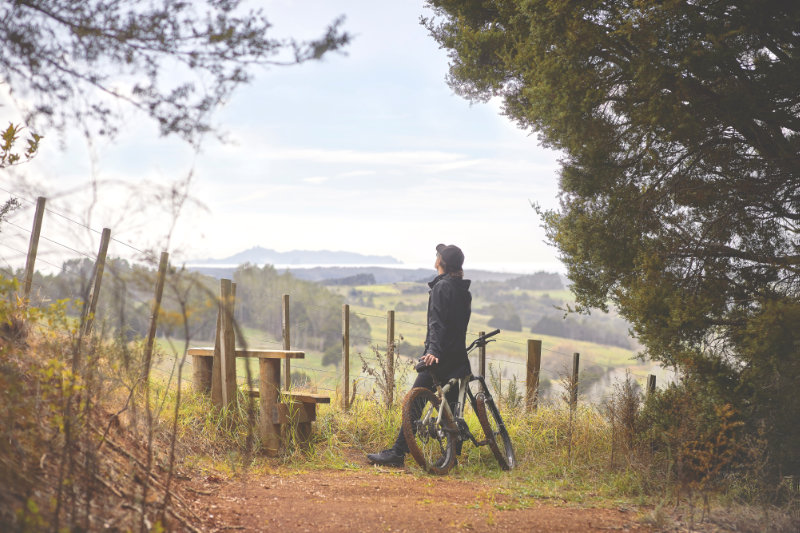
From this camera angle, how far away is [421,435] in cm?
616

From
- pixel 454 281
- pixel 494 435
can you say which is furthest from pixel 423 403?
pixel 454 281

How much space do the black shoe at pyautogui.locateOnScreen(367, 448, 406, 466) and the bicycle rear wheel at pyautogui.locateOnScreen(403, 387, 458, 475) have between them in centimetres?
22

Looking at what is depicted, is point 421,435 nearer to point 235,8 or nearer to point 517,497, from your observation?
point 517,497

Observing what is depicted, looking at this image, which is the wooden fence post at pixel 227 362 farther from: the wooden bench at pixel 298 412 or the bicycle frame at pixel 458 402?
the bicycle frame at pixel 458 402

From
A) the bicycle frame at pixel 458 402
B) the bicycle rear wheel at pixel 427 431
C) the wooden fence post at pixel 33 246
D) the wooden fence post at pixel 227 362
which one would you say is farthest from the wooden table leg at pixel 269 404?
the wooden fence post at pixel 33 246

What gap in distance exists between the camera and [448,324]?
6297 millimetres

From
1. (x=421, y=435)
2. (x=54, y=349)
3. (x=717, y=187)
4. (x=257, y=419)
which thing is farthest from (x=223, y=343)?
(x=717, y=187)

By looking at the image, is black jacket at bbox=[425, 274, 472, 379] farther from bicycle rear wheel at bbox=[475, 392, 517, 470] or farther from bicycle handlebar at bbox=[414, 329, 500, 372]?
bicycle rear wheel at bbox=[475, 392, 517, 470]

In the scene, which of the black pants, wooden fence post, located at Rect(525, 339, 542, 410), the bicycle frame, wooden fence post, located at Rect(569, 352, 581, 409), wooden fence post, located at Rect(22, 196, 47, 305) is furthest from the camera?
wooden fence post, located at Rect(525, 339, 542, 410)

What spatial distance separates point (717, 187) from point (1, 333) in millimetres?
7200

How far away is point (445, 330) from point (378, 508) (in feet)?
6.60

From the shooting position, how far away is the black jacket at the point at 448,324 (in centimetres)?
623

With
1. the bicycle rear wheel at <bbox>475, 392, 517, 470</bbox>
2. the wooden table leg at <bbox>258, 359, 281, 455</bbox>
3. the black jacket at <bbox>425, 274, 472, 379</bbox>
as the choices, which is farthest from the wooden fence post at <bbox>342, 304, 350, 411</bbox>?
the black jacket at <bbox>425, 274, 472, 379</bbox>

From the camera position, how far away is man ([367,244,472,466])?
20.5 ft
